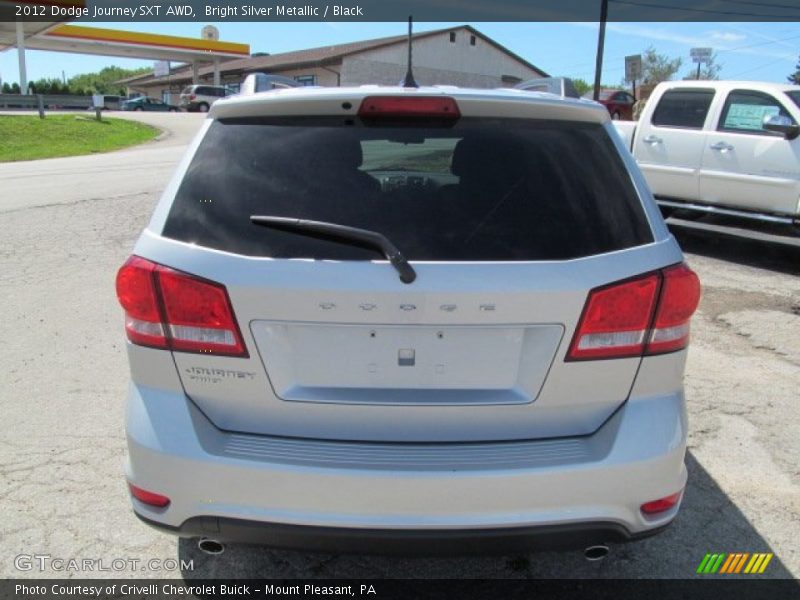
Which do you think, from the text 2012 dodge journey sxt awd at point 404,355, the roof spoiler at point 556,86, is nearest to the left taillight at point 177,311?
the text 2012 dodge journey sxt awd at point 404,355

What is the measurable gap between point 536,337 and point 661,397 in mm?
497

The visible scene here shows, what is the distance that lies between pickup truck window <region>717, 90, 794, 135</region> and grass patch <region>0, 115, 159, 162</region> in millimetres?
17977

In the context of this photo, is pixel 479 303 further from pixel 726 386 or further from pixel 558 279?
pixel 726 386

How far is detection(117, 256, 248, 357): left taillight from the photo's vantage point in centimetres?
203

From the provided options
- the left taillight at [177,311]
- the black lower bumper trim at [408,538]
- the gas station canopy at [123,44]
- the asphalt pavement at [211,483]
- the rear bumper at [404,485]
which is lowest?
the asphalt pavement at [211,483]

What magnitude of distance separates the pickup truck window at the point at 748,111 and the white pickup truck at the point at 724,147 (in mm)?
11

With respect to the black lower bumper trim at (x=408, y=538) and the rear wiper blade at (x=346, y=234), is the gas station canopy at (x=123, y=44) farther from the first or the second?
the black lower bumper trim at (x=408, y=538)

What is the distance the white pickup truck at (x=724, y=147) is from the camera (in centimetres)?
800

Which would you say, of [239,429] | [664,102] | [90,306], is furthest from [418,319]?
[664,102]

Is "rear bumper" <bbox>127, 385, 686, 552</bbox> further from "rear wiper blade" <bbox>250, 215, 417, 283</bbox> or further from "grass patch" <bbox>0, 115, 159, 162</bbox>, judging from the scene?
"grass patch" <bbox>0, 115, 159, 162</bbox>

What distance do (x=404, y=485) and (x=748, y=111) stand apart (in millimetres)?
8411

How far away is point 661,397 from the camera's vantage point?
2143 mm

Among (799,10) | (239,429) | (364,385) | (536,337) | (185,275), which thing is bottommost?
(239,429)

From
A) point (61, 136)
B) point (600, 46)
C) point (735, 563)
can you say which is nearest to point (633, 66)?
point (600, 46)
